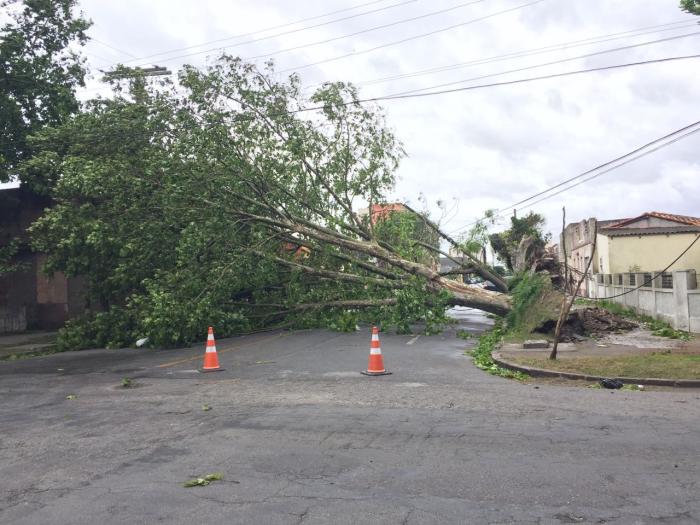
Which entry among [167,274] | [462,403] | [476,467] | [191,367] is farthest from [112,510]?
[167,274]

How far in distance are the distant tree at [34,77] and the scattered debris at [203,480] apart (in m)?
17.0

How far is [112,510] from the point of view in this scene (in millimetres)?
4246

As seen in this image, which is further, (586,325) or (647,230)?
(647,230)

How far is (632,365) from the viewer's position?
9906 mm

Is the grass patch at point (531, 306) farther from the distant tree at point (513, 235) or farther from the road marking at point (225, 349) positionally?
the distant tree at point (513, 235)

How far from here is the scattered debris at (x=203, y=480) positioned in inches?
185

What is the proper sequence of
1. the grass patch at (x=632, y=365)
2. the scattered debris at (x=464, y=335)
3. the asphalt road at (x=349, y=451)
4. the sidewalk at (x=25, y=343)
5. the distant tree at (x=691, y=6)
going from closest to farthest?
the asphalt road at (x=349, y=451)
the grass patch at (x=632, y=365)
the distant tree at (x=691, y=6)
the scattered debris at (x=464, y=335)
the sidewalk at (x=25, y=343)

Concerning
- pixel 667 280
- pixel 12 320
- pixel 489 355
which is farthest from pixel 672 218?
pixel 12 320

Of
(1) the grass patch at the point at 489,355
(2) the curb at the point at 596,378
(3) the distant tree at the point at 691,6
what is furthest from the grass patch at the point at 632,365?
(3) the distant tree at the point at 691,6

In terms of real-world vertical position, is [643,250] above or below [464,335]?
above

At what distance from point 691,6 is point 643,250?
833 inches

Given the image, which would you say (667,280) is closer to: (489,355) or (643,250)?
(489,355)

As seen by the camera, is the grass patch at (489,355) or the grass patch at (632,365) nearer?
the grass patch at (632,365)

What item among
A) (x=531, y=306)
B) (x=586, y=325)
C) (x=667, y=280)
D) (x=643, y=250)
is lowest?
(x=586, y=325)
